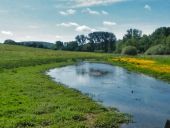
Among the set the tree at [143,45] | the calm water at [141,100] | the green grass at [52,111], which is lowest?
the calm water at [141,100]

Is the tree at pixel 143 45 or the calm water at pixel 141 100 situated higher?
the tree at pixel 143 45

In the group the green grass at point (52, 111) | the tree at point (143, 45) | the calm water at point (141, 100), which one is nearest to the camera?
the green grass at point (52, 111)

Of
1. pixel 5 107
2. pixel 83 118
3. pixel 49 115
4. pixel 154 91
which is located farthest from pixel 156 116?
pixel 154 91

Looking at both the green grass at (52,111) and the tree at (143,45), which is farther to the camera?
the tree at (143,45)

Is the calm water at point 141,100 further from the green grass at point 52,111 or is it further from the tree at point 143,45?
the tree at point 143,45

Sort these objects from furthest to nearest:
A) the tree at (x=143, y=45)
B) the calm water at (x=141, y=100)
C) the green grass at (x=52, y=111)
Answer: the tree at (x=143, y=45) < the calm water at (x=141, y=100) < the green grass at (x=52, y=111)

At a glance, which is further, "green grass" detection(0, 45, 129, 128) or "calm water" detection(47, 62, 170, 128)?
"calm water" detection(47, 62, 170, 128)

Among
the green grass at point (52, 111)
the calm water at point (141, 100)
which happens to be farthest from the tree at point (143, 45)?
the green grass at point (52, 111)

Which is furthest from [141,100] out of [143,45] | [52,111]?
[143,45]

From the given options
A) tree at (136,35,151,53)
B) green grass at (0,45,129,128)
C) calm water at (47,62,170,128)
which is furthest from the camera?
tree at (136,35,151,53)

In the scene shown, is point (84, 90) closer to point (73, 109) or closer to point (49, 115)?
point (73, 109)

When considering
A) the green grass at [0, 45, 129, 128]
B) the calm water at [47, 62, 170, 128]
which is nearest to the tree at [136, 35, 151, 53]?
the calm water at [47, 62, 170, 128]

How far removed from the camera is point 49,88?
33.5 metres

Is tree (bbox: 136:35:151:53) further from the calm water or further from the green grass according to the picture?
the green grass
